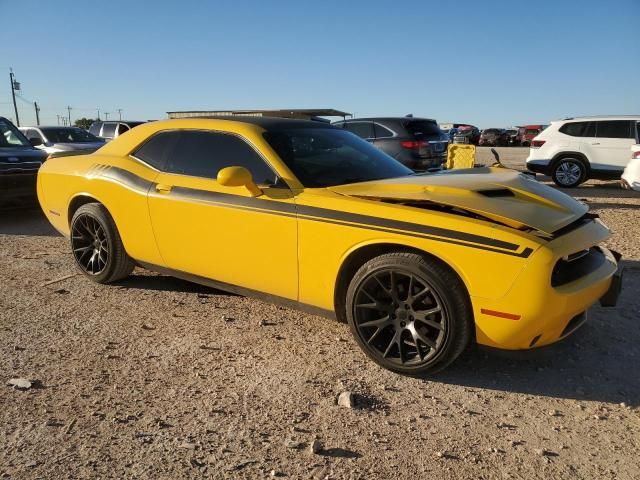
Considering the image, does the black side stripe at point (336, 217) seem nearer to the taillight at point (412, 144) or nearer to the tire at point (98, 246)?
the tire at point (98, 246)

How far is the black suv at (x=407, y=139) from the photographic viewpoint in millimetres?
10000

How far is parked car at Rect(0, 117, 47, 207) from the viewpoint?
24.2 feet

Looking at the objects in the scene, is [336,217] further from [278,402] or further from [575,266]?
[575,266]

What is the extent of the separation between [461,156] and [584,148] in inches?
117

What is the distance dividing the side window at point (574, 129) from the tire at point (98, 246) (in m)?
10.7

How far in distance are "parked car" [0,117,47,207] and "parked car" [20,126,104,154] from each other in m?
3.27

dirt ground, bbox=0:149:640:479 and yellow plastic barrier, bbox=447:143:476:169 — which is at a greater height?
yellow plastic barrier, bbox=447:143:476:169

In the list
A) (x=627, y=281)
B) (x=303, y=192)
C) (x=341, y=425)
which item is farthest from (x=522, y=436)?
(x=627, y=281)

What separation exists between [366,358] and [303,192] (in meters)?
1.14

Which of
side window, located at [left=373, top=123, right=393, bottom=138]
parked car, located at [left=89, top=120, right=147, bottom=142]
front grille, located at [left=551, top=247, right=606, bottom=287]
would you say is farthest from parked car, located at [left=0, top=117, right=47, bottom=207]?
front grille, located at [left=551, top=247, right=606, bottom=287]

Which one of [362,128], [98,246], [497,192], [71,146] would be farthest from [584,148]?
[71,146]

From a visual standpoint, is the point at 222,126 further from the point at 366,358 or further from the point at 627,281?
the point at 627,281

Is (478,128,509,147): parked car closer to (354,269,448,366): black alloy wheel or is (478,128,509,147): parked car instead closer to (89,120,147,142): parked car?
(89,120,147,142): parked car

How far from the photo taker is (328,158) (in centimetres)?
374
